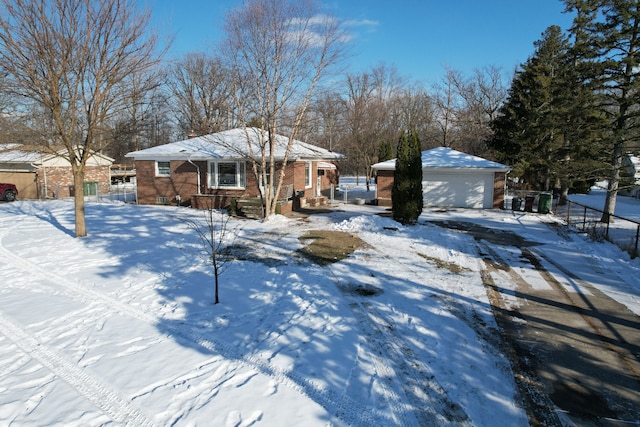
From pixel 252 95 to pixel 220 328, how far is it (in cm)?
1165

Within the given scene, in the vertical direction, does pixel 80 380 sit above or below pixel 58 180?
below

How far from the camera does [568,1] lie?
18.5 metres

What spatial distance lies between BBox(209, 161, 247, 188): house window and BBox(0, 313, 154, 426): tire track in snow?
45.3 feet

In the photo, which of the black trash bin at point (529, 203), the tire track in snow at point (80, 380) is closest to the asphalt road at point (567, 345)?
the tire track in snow at point (80, 380)

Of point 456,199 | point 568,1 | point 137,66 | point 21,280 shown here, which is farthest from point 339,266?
point 568,1

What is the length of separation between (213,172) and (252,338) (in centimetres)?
1548

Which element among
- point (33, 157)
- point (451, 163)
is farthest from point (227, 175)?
point (33, 157)

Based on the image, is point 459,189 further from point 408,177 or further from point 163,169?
point 163,169

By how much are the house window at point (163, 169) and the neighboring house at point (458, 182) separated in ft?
37.6

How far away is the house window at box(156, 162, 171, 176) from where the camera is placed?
813 inches

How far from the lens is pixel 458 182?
21266mm

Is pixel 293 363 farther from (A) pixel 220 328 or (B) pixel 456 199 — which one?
(B) pixel 456 199

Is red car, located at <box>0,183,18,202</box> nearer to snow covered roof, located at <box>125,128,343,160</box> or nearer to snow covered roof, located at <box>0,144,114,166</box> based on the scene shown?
snow covered roof, located at <box>0,144,114,166</box>

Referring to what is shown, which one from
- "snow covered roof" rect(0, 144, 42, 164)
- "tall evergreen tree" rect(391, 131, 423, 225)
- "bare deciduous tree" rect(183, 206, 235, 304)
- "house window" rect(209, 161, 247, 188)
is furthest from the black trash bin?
"snow covered roof" rect(0, 144, 42, 164)
